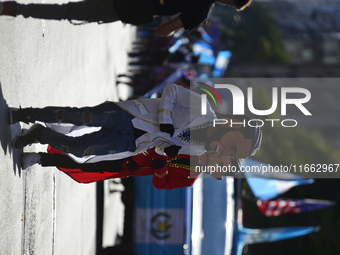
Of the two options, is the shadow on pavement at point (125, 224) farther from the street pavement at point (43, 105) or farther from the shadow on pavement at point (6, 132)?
the shadow on pavement at point (6, 132)

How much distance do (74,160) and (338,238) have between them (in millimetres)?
14894

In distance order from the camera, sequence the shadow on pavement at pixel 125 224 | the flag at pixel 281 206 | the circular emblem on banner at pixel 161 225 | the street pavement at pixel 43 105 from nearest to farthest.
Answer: the street pavement at pixel 43 105 < the circular emblem on banner at pixel 161 225 < the shadow on pavement at pixel 125 224 < the flag at pixel 281 206

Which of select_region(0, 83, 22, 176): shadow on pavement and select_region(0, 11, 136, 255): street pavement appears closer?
select_region(0, 83, 22, 176): shadow on pavement

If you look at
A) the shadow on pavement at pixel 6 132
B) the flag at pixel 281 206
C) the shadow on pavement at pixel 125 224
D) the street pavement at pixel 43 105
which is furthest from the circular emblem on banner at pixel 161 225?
the shadow on pavement at pixel 6 132

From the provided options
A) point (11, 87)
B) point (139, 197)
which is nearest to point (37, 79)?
point (11, 87)

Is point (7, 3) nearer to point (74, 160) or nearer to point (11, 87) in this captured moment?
point (11, 87)

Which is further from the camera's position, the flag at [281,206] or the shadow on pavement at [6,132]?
the flag at [281,206]

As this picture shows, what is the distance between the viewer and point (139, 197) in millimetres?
7598

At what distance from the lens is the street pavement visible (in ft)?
13.2

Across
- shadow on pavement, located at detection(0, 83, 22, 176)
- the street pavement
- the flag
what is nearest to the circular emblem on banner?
the street pavement

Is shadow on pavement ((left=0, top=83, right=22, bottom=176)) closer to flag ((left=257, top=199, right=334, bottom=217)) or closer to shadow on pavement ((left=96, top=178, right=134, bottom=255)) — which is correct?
shadow on pavement ((left=96, top=178, right=134, bottom=255))

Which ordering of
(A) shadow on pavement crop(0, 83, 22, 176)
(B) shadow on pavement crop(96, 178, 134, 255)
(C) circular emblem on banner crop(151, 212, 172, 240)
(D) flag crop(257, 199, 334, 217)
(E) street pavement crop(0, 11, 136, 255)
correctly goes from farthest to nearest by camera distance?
(D) flag crop(257, 199, 334, 217) < (B) shadow on pavement crop(96, 178, 134, 255) < (C) circular emblem on banner crop(151, 212, 172, 240) < (E) street pavement crop(0, 11, 136, 255) < (A) shadow on pavement crop(0, 83, 22, 176)

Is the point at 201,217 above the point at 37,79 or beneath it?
beneath

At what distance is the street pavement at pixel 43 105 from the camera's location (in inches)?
159
